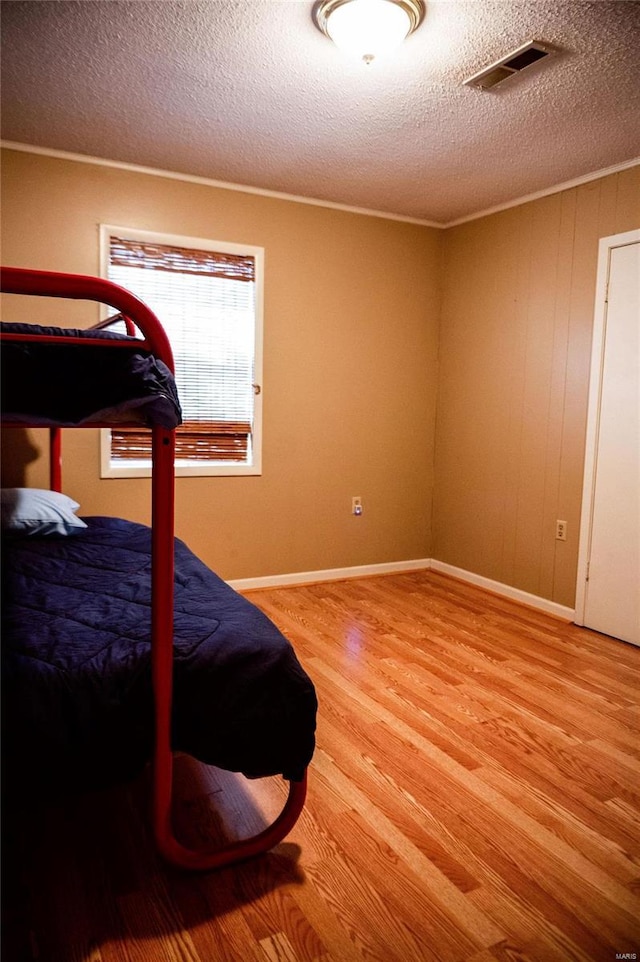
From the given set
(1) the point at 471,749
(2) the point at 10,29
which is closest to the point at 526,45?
(2) the point at 10,29

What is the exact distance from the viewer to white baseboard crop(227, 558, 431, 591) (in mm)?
3859

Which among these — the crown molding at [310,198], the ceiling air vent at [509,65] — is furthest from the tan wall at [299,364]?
the ceiling air vent at [509,65]

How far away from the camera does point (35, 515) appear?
2613 mm

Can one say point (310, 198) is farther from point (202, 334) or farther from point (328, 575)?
point (328, 575)

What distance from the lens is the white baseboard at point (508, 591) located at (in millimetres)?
3500

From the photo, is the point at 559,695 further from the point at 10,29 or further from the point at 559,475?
the point at 10,29

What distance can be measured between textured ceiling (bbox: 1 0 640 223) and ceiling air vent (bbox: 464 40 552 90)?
0.03m

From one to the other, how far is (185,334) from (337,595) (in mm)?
1751

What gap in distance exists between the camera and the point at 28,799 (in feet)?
4.38

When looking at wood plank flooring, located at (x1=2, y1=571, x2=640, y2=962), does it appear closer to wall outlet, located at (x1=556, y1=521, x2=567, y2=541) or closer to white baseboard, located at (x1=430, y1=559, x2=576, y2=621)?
white baseboard, located at (x1=430, y1=559, x2=576, y2=621)

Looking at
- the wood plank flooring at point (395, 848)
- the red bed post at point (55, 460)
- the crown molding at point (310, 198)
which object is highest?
the crown molding at point (310, 198)

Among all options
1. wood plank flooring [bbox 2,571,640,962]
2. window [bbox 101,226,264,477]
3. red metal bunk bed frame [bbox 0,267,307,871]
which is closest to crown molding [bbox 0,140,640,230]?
window [bbox 101,226,264,477]

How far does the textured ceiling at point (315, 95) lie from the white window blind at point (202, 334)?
46 cm

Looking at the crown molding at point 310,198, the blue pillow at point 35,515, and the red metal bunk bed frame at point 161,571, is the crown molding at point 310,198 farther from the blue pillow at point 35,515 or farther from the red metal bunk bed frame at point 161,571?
the red metal bunk bed frame at point 161,571
